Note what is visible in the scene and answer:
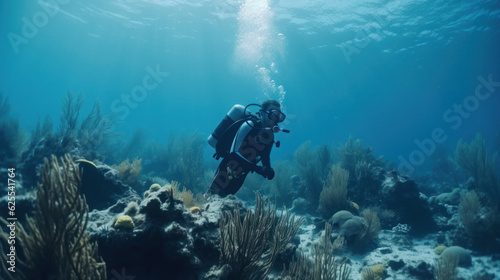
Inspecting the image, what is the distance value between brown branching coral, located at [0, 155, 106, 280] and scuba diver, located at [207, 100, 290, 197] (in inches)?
145

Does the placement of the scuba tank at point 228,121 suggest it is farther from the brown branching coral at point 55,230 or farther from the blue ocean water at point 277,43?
the blue ocean water at point 277,43

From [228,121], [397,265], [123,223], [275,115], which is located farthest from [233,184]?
[397,265]

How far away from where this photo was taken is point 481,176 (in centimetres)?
1098

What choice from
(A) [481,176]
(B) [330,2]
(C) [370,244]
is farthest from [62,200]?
(B) [330,2]

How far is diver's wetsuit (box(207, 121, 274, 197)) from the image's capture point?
546 cm

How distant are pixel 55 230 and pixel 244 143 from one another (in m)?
3.97

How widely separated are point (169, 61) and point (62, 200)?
48.3 meters

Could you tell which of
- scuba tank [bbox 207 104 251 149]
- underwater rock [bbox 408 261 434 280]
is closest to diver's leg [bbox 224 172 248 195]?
scuba tank [bbox 207 104 251 149]

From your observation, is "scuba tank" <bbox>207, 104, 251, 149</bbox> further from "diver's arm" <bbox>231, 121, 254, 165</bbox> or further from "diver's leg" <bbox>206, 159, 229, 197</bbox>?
"diver's arm" <bbox>231, 121, 254, 165</bbox>

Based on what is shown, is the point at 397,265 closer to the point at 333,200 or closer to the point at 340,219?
the point at 340,219

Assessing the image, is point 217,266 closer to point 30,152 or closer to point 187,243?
point 187,243

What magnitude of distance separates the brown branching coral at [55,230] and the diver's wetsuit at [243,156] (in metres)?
3.65

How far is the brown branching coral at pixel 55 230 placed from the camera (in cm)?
188

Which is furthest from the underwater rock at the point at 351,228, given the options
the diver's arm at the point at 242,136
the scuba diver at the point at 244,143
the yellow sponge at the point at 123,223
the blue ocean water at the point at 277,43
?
the blue ocean water at the point at 277,43
